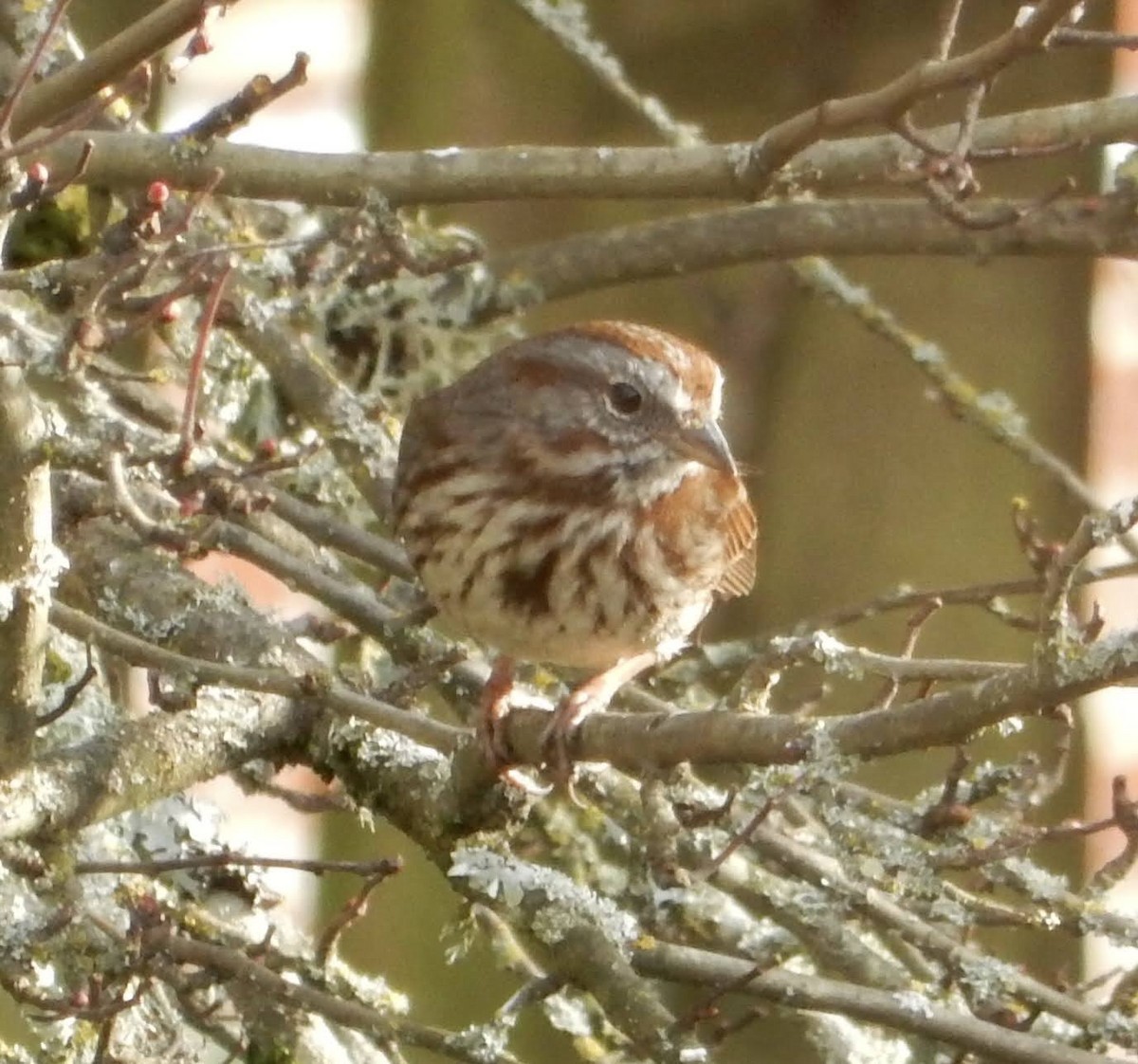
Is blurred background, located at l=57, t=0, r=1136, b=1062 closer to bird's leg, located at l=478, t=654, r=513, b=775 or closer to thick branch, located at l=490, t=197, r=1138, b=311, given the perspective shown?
thick branch, located at l=490, t=197, r=1138, b=311

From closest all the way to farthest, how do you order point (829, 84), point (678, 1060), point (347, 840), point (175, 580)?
point (678, 1060), point (175, 580), point (829, 84), point (347, 840)

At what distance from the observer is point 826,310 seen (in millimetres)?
5348

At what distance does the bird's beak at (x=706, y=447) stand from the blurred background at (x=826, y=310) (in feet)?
4.82

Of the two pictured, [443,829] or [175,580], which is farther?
[175,580]

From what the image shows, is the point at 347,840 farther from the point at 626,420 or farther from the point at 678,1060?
the point at 678,1060

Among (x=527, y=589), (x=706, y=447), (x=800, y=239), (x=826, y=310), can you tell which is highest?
(x=826, y=310)

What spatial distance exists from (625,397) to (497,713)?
64cm

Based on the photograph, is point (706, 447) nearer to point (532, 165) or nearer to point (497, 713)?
point (497, 713)

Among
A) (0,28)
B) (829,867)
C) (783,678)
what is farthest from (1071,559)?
(783,678)

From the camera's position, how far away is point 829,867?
3219mm

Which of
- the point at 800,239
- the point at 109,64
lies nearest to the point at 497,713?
the point at 800,239

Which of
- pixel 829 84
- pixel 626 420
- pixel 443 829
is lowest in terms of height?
pixel 443 829

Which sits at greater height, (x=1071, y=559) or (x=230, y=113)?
(x=230, y=113)

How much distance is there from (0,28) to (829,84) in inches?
89.4
